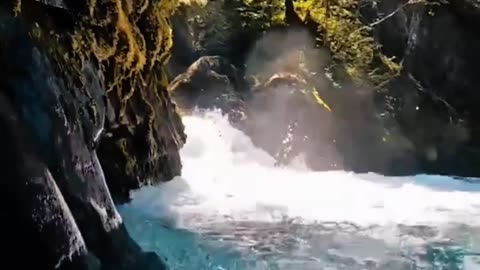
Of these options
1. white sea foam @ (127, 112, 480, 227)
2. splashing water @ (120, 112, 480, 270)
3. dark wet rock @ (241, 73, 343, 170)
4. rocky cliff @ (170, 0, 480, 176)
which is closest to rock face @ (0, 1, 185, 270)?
splashing water @ (120, 112, 480, 270)

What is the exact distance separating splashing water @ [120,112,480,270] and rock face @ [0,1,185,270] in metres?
1.14

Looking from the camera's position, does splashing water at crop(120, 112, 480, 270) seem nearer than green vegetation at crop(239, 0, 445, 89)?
Yes

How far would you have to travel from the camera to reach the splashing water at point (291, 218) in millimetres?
6172

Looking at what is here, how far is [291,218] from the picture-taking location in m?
7.91

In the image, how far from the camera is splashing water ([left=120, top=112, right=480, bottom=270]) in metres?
6.17

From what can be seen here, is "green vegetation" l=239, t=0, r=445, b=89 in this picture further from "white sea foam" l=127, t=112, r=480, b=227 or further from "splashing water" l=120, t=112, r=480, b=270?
"splashing water" l=120, t=112, r=480, b=270

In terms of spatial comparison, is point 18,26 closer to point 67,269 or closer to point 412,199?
point 67,269

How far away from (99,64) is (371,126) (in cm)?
808

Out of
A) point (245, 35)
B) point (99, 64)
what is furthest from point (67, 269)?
point (245, 35)

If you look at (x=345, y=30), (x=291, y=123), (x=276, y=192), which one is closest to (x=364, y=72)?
(x=345, y=30)

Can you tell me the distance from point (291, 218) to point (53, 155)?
392 centimetres

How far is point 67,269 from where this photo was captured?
162 inches

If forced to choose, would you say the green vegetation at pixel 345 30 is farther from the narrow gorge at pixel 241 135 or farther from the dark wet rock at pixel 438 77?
the dark wet rock at pixel 438 77

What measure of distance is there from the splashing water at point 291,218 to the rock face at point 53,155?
114 centimetres
